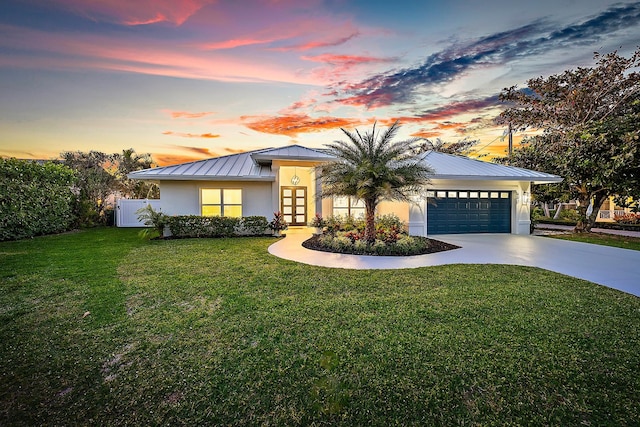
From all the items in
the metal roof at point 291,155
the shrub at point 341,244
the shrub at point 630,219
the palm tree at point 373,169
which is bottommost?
the shrub at point 341,244

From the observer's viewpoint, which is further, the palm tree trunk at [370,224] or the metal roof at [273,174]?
the metal roof at [273,174]

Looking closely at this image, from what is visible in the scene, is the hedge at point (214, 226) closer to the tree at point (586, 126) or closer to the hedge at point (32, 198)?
the hedge at point (32, 198)

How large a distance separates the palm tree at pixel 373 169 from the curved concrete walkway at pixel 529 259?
197cm

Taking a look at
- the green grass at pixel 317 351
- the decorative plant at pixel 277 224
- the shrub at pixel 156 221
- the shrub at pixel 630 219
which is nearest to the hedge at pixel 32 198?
the shrub at pixel 156 221

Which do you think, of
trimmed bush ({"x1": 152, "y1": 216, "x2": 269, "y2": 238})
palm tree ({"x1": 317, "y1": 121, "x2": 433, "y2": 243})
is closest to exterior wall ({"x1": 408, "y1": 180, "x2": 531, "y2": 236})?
palm tree ({"x1": 317, "y1": 121, "x2": 433, "y2": 243})

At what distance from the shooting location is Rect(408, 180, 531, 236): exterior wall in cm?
1219

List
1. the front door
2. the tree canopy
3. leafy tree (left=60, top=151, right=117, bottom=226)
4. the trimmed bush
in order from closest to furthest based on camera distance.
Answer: the trimmed bush < the front door < leafy tree (left=60, top=151, right=117, bottom=226) < the tree canopy

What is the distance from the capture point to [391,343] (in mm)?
3244

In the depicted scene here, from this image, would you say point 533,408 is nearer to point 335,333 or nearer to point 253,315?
point 335,333

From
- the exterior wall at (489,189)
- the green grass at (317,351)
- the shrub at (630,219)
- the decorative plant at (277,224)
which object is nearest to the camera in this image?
the green grass at (317,351)

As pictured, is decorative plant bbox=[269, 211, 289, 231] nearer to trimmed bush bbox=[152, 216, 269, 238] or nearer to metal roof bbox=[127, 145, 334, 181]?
trimmed bush bbox=[152, 216, 269, 238]

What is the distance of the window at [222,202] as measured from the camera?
13.3m

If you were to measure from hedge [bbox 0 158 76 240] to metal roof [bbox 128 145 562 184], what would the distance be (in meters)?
4.13

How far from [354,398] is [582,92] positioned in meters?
17.8
